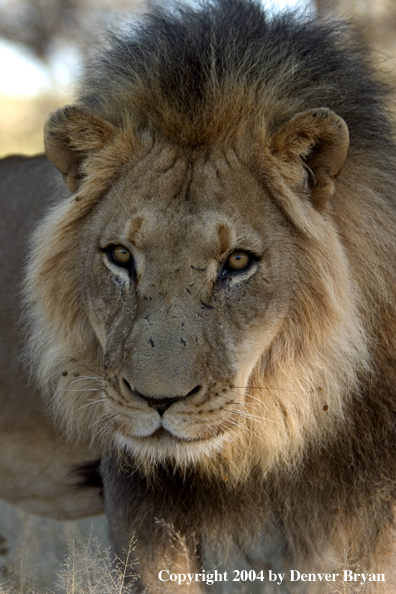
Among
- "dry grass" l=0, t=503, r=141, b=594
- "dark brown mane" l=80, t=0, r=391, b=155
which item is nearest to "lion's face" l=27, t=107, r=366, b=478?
"dark brown mane" l=80, t=0, r=391, b=155

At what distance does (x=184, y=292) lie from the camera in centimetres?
299

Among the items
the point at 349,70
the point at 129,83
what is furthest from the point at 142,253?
the point at 349,70

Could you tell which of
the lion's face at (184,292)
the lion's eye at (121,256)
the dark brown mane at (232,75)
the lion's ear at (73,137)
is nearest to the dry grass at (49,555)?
the lion's face at (184,292)

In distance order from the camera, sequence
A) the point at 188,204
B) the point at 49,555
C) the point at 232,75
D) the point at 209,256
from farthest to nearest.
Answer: the point at 49,555
the point at 232,75
the point at 188,204
the point at 209,256

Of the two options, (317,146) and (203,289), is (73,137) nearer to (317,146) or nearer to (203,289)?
(203,289)

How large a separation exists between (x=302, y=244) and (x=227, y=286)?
1.27 ft

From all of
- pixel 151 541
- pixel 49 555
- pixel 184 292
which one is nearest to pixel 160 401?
pixel 184 292

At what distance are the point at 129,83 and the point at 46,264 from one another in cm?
88

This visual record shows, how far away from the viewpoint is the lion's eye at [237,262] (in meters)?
3.07

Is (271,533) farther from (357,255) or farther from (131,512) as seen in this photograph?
(357,255)

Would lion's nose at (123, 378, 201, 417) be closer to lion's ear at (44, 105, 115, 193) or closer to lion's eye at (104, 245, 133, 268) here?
lion's eye at (104, 245, 133, 268)

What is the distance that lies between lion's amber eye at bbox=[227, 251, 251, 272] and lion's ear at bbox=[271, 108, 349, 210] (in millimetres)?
410

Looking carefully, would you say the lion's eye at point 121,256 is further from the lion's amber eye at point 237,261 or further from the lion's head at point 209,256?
the lion's amber eye at point 237,261

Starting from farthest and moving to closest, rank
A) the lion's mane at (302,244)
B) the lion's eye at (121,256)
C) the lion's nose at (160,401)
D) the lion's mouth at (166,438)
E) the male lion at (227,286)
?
1. the lion's mane at (302,244)
2. the lion's eye at (121,256)
3. the male lion at (227,286)
4. the lion's mouth at (166,438)
5. the lion's nose at (160,401)
